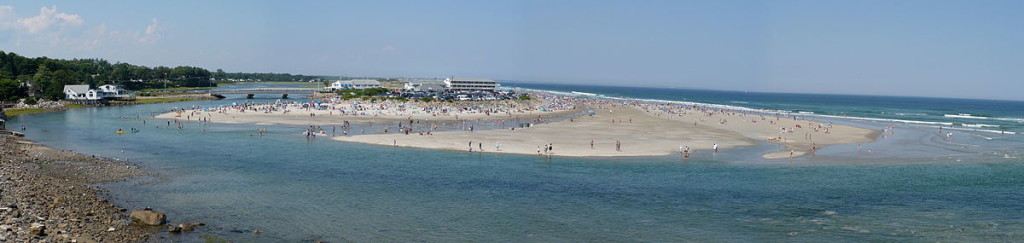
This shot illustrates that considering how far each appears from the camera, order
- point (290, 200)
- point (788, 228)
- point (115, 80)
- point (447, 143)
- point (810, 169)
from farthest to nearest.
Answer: point (115, 80)
point (447, 143)
point (810, 169)
point (290, 200)
point (788, 228)

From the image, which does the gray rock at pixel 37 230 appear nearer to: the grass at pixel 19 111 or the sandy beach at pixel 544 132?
the sandy beach at pixel 544 132

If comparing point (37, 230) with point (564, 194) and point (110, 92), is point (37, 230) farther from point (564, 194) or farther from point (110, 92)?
point (110, 92)

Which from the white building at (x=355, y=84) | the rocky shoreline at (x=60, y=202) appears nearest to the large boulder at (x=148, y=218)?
the rocky shoreline at (x=60, y=202)

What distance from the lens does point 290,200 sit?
26.0 m

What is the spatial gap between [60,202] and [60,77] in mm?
89327

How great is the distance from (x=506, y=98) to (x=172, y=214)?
85.3 meters

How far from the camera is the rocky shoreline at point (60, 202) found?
17953mm

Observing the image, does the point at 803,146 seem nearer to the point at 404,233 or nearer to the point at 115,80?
the point at 404,233

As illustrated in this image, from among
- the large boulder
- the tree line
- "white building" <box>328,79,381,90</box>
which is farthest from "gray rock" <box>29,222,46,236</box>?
"white building" <box>328,79,381,90</box>

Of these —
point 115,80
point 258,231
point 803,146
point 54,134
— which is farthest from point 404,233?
point 115,80

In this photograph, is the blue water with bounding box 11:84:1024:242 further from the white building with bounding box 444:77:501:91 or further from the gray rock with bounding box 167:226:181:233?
the white building with bounding box 444:77:501:91

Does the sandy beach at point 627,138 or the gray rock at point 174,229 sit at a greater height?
the sandy beach at point 627,138

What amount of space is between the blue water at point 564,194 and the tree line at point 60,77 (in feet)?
176

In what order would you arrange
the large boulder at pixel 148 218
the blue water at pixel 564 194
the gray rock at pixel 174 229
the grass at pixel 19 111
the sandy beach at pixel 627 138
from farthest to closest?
the grass at pixel 19 111 → the sandy beach at pixel 627 138 → the blue water at pixel 564 194 → the large boulder at pixel 148 218 → the gray rock at pixel 174 229
